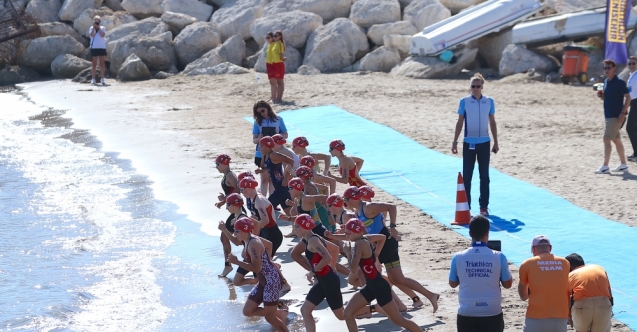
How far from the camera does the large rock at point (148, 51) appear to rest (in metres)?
27.2

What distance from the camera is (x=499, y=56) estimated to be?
2422 cm

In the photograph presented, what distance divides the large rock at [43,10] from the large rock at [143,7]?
2952mm

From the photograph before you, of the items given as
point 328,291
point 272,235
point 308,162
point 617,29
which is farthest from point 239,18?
point 328,291

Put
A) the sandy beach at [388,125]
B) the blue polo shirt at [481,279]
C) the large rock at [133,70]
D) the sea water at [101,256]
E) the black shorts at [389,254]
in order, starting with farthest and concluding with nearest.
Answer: the large rock at [133,70], the sandy beach at [388,125], the sea water at [101,256], the black shorts at [389,254], the blue polo shirt at [481,279]

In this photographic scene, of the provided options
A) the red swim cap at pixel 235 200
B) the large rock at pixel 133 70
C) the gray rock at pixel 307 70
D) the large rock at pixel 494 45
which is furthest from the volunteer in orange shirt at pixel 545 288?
the large rock at pixel 133 70

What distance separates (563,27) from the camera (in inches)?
895

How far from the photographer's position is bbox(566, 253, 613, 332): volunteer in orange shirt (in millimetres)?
6551

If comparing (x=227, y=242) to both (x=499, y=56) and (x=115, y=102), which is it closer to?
(x=115, y=102)

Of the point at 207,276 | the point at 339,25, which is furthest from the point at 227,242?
the point at 339,25

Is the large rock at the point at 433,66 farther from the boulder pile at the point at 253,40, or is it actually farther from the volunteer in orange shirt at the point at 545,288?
the volunteer in orange shirt at the point at 545,288

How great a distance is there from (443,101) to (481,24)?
4299 millimetres

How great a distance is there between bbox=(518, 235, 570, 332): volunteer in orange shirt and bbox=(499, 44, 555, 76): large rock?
1739 centimetres

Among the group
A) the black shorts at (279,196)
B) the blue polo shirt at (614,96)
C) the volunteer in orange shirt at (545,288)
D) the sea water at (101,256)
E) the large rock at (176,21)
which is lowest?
the sea water at (101,256)

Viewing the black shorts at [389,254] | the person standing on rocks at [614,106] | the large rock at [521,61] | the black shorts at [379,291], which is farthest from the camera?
the large rock at [521,61]
